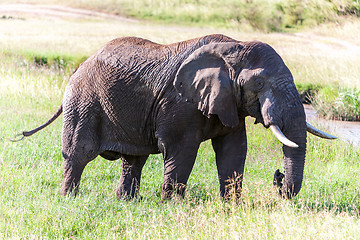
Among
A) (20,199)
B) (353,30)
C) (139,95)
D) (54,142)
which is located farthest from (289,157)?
(353,30)

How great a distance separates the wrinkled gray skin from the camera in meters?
5.90

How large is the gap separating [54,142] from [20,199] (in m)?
2.90

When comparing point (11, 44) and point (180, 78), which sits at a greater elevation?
point (180, 78)

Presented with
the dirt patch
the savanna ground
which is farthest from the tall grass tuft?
the dirt patch

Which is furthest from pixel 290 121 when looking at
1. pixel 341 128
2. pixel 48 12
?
pixel 48 12

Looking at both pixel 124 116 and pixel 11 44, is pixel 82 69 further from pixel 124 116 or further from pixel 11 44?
pixel 11 44

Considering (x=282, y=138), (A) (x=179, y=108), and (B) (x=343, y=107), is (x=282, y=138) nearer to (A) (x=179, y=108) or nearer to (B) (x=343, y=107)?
(A) (x=179, y=108)

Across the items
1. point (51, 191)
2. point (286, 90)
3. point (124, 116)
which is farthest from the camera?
point (51, 191)

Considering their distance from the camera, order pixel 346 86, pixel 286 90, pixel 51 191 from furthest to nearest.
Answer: pixel 346 86 → pixel 51 191 → pixel 286 90

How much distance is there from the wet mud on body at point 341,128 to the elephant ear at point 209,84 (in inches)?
176

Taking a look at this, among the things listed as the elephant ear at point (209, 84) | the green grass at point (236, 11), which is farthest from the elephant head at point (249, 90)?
the green grass at point (236, 11)

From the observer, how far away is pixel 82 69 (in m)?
6.97

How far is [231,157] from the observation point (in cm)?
652

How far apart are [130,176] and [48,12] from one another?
37.6 m
